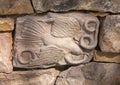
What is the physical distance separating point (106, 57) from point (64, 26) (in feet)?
1.34

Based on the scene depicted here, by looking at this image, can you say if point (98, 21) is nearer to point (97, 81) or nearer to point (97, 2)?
point (97, 2)

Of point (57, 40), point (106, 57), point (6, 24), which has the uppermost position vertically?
point (6, 24)

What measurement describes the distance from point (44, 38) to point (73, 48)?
0.22m

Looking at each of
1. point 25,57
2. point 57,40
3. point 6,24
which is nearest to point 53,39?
point 57,40

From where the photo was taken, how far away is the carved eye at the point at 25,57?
2.27 m

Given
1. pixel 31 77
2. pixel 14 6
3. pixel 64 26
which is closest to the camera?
pixel 14 6

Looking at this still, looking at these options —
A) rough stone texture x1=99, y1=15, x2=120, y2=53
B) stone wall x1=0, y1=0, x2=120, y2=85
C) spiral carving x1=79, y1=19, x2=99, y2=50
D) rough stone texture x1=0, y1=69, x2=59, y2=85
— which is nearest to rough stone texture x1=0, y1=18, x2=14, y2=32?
stone wall x1=0, y1=0, x2=120, y2=85

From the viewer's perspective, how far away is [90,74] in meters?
2.46

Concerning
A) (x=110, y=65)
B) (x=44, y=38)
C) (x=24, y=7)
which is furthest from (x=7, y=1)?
(x=110, y=65)

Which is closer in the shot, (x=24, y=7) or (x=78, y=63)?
(x=24, y=7)

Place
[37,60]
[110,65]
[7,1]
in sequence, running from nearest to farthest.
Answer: [7,1]
[37,60]
[110,65]

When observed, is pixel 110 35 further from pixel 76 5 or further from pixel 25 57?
pixel 25 57

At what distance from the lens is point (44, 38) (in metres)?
2.23

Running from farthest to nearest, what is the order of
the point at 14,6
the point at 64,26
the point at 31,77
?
the point at 31,77 < the point at 64,26 < the point at 14,6
